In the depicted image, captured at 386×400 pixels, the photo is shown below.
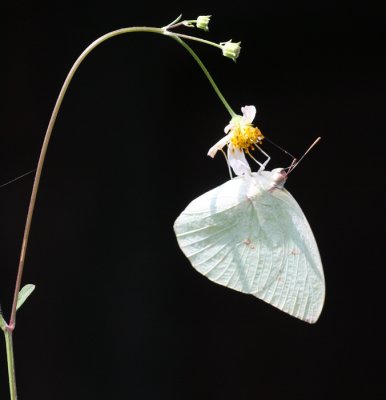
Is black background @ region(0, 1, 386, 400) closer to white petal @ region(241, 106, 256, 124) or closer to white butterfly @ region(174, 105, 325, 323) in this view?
white butterfly @ region(174, 105, 325, 323)

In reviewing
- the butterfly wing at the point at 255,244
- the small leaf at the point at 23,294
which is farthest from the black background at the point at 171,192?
the small leaf at the point at 23,294

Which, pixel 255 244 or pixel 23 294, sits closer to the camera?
pixel 23 294

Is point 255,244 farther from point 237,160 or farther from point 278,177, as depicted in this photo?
point 237,160

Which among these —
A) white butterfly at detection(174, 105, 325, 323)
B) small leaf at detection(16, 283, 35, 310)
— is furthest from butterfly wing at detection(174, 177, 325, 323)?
small leaf at detection(16, 283, 35, 310)

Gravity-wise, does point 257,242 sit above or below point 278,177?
below

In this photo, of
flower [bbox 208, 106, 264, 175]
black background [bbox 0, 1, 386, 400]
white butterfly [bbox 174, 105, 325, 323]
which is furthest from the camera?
black background [bbox 0, 1, 386, 400]

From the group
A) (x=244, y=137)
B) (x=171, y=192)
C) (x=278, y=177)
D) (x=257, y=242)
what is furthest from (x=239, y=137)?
(x=171, y=192)
